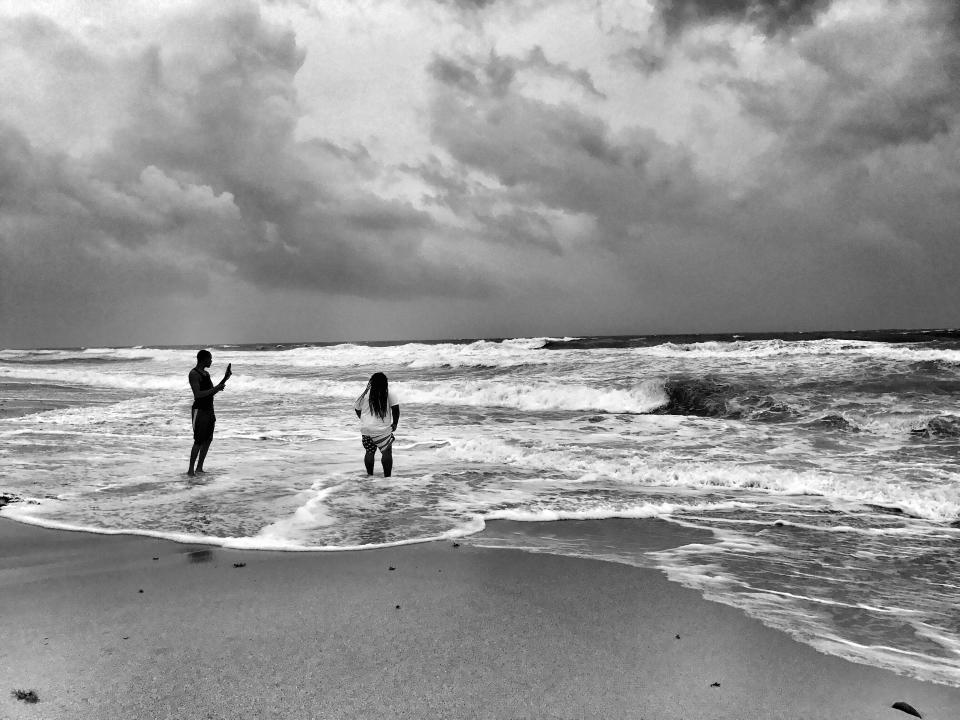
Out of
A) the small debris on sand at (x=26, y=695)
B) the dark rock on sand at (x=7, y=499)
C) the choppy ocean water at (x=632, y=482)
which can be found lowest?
the choppy ocean water at (x=632, y=482)

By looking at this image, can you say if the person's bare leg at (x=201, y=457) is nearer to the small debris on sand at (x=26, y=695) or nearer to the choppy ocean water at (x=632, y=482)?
the choppy ocean water at (x=632, y=482)

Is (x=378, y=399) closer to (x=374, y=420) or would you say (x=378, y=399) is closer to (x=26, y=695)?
(x=374, y=420)

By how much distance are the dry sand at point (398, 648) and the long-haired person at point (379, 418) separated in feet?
11.4

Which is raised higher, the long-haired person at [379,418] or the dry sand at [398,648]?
the long-haired person at [379,418]

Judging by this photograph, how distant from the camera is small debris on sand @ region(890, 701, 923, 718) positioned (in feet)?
9.61

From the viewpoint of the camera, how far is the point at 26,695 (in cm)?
289

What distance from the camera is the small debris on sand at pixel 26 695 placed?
9.37ft

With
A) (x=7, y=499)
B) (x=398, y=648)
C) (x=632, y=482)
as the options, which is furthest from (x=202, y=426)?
(x=398, y=648)

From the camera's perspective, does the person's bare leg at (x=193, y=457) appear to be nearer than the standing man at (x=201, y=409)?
Yes

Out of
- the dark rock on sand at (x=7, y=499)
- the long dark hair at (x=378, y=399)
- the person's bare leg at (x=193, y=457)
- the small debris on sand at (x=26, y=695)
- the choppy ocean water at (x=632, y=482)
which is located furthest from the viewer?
the person's bare leg at (x=193, y=457)

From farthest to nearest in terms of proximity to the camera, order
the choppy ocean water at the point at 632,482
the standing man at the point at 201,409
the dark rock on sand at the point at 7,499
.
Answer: the standing man at the point at 201,409 → the dark rock on sand at the point at 7,499 → the choppy ocean water at the point at 632,482

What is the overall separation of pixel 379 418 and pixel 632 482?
348cm

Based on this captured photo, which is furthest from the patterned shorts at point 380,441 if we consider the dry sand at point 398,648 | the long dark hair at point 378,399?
the dry sand at point 398,648

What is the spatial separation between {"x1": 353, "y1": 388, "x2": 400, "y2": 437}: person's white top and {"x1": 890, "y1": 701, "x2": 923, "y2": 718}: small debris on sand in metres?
6.42
